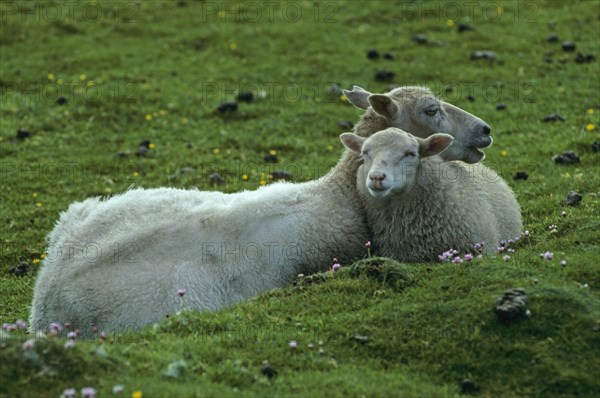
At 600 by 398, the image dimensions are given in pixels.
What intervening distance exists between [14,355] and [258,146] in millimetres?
11895

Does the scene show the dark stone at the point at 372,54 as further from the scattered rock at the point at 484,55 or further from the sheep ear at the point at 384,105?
the sheep ear at the point at 384,105

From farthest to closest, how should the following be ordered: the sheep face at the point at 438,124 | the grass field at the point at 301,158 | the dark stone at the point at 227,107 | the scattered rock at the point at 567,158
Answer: the dark stone at the point at 227,107, the scattered rock at the point at 567,158, the sheep face at the point at 438,124, the grass field at the point at 301,158

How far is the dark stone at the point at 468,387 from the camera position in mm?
8000

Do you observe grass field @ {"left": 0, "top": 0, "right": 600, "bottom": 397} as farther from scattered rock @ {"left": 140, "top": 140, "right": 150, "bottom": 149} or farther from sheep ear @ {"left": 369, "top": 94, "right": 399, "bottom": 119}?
sheep ear @ {"left": 369, "top": 94, "right": 399, "bottom": 119}

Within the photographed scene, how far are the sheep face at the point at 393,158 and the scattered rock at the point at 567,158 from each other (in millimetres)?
5804

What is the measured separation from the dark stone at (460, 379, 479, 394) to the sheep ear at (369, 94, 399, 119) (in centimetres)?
483

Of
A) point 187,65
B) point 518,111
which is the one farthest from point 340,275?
point 187,65

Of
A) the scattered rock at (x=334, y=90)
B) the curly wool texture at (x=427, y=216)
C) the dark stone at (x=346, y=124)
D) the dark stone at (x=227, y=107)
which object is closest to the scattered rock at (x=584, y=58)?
the scattered rock at (x=334, y=90)

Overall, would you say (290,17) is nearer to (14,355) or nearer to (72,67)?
(72,67)

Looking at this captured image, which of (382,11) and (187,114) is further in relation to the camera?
(382,11)

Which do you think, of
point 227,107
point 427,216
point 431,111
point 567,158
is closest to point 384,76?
point 227,107

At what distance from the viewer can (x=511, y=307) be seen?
8.67 m

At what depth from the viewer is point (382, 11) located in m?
27.3

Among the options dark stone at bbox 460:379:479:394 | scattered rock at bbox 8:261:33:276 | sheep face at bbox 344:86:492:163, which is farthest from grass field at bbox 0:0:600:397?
sheep face at bbox 344:86:492:163
